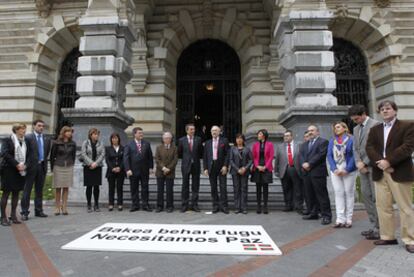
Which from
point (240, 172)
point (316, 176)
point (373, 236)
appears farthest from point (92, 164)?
point (373, 236)

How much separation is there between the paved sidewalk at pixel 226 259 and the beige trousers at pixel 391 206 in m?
0.23

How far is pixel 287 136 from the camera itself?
8125 millimetres

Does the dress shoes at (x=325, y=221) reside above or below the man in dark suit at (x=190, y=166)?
below

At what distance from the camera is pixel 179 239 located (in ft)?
15.2

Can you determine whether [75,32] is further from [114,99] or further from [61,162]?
[61,162]

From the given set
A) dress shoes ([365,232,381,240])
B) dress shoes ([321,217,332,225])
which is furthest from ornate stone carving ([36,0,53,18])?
dress shoes ([365,232,381,240])

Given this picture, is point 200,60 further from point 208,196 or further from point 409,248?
point 409,248

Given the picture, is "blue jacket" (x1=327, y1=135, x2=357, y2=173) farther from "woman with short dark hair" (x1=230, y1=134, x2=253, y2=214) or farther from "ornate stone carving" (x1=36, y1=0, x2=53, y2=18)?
"ornate stone carving" (x1=36, y1=0, x2=53, y2=18)

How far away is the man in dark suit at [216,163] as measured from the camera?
297 inches

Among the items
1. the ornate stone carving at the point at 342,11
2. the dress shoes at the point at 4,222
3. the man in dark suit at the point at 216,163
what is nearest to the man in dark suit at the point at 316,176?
the man in dark suit at the point at 216,163

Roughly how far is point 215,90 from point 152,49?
3.43 meters

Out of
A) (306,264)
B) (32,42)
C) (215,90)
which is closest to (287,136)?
(306,264)

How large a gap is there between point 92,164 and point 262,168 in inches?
159

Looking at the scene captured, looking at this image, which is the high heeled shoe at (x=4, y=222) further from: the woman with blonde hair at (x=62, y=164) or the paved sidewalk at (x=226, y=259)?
the woman with blonde hair at (x=62, y=164)
